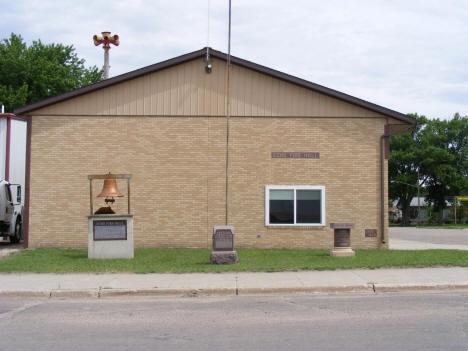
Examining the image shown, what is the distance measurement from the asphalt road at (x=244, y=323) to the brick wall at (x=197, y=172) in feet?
25.0

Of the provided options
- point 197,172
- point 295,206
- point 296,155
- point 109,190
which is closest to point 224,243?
point 109,190

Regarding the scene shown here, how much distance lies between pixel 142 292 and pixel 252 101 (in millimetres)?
9146

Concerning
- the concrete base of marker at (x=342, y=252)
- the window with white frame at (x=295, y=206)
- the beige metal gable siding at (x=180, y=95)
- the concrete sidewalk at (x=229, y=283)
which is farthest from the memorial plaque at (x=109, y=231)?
the concrete base of marker at (x=342, y=252)

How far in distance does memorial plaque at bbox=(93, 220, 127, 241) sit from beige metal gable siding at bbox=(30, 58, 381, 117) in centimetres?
434

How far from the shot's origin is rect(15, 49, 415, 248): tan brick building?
1797cm

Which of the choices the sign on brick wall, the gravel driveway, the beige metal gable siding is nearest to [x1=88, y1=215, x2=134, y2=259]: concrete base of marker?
the beige metal gable siding

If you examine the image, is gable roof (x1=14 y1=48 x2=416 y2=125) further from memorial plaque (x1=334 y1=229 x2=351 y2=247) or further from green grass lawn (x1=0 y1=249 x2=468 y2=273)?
memorial plaque (x1=334 y1=229 x2=351 y2=247)

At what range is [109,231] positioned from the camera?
15383 mm

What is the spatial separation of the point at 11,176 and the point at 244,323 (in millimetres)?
16525

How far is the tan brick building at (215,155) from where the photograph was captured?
59.0 ft

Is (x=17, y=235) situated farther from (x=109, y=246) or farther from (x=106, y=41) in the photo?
(x=106, y=41)

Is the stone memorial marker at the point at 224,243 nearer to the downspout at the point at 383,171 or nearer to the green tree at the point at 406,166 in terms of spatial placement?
the downspout at the point at 383,171

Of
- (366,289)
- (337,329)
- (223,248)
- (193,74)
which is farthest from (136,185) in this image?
(337,329)

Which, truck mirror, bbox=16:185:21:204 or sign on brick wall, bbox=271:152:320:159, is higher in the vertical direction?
sign on brick wall, bbox=271:152:320:159
